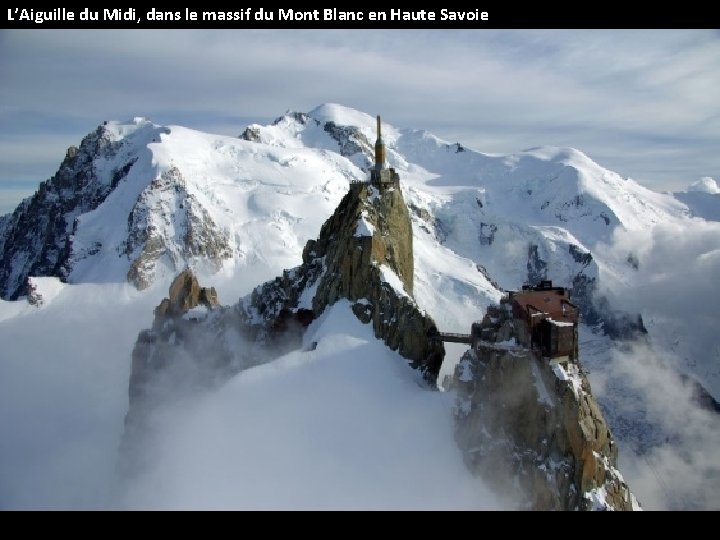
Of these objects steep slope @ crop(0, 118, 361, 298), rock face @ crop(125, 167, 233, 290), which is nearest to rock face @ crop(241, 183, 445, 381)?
steep slope @ crop(0, 118, 361, 298)

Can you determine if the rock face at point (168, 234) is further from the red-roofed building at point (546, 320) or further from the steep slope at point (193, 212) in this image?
the red-roofed building at point (546, 320)

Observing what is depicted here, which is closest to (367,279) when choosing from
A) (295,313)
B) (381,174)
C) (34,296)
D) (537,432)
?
(295,313)

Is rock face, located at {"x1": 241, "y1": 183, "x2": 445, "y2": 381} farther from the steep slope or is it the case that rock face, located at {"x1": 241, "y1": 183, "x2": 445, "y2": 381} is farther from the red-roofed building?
the steep slope

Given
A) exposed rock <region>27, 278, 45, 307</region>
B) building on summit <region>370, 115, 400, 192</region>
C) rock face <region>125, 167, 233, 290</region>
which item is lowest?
exposed rock <region>27, 278, 45, 307</region>

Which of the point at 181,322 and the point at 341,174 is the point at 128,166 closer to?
the point at 341,174

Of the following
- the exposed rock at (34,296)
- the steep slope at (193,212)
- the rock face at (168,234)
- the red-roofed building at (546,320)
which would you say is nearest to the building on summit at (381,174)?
the red-roofed building at (546,320)

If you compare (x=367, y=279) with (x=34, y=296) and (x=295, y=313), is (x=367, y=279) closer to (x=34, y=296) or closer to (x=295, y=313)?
(x=295, y=313)

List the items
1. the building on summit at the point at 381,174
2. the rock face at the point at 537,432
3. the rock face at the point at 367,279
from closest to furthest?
the rock face at the point at 537,432
the rock face at the point at 367,279
the building on summit at the point at 381,174
